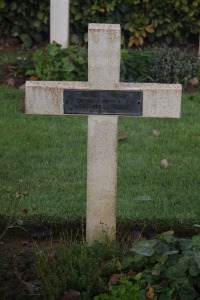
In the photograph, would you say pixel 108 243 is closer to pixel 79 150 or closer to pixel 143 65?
pixel 79 150

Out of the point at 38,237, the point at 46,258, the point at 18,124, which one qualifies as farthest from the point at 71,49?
the point at 46,258

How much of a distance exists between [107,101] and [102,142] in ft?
0.75

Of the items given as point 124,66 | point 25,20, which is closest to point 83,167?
point 124,66

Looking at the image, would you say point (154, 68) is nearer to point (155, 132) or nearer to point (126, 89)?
point (155, 132)

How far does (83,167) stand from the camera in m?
6.52

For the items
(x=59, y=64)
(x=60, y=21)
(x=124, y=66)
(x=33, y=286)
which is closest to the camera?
(x=33, y=286)

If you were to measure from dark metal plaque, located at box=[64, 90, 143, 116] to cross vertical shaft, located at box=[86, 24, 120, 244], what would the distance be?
0.03 meters

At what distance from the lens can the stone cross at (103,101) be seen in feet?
15.5

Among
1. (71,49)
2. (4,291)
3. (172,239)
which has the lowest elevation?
(4,291)

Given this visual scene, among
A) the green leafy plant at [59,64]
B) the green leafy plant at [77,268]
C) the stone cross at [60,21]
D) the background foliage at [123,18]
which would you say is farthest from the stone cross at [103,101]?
the background foliage at [123,18]

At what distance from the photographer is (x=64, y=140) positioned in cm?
721

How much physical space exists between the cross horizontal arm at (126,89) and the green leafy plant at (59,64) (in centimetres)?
368

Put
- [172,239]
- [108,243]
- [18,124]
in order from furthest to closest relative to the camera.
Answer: [18,124]
[108,243]
[172,239]

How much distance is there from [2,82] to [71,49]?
775mm
